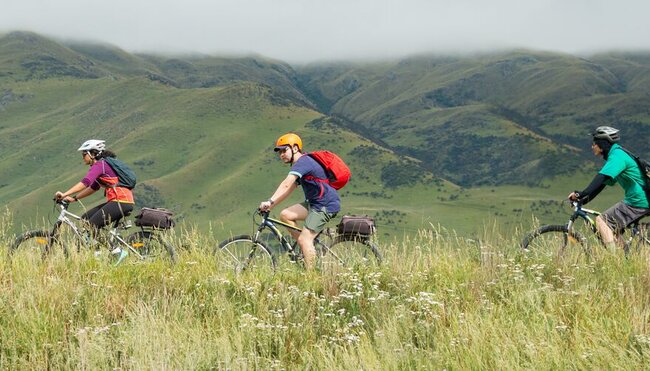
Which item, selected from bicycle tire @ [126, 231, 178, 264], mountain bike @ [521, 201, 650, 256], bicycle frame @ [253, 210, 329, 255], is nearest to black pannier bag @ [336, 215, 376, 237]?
A: bicycle frame @ [253, 210, 329, 255]

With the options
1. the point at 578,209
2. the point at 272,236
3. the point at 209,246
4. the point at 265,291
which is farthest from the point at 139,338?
the point at 578,209

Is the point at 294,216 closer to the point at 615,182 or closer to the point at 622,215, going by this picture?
the point at 615,182

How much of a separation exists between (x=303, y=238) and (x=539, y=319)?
12.4ft

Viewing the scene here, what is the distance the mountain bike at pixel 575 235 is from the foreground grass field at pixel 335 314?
2.76ft

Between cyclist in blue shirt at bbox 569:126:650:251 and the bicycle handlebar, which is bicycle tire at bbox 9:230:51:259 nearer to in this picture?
the bicycle handlebar

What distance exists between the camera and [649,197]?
875 centimetres

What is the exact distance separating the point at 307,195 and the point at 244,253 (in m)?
1.17

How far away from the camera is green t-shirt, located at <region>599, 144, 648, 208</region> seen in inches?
334

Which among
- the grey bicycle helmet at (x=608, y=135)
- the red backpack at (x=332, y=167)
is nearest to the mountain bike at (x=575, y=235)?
the grey bicycle helmet at (x=608, y=135)

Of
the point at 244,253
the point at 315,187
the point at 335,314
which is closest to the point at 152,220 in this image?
the point at 244,253

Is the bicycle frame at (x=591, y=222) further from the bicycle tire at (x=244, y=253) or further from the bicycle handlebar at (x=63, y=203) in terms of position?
the bicycle handlebar at (x=63, y=203)

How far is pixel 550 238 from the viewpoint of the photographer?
8680 mm

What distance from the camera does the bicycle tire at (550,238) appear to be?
827 centimetres

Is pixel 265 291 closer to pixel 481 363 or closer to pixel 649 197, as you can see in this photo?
pixel 481 363
